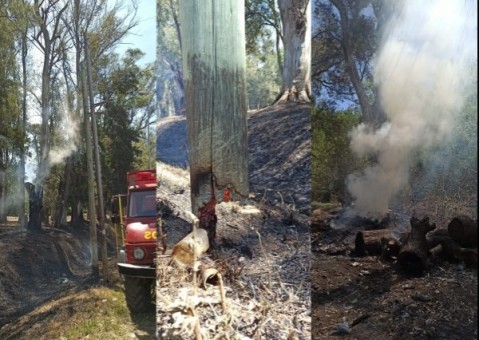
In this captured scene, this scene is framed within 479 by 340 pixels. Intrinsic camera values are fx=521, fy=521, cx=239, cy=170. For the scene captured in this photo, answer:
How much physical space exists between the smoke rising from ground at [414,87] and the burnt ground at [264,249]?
305 mm

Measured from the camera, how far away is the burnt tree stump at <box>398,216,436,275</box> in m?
2.14

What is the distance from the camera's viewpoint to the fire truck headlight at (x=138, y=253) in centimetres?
296

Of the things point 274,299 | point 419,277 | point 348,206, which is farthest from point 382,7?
Result: point 274,299

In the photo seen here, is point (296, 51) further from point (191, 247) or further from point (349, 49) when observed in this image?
point (191, 247)

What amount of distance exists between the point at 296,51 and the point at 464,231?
3.46 feet

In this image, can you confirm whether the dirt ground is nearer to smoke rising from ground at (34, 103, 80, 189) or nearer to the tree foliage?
smoke rising from ground at (34, 103, 80, 189)

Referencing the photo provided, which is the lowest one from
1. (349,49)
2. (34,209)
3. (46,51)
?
(34,209)

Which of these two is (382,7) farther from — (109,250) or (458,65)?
(109,250)

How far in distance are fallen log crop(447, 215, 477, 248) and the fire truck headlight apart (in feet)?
5.42

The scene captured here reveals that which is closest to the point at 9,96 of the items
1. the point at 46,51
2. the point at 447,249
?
the point at 46,51

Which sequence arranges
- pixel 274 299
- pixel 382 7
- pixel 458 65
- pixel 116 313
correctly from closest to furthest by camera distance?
1. pixel 458 65
2. pixel 382 7
3. pixel 274 299
4. pixel 116 313

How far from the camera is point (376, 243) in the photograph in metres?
2.23

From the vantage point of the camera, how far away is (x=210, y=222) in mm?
2545

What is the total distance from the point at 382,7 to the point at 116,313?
87.6 inches
